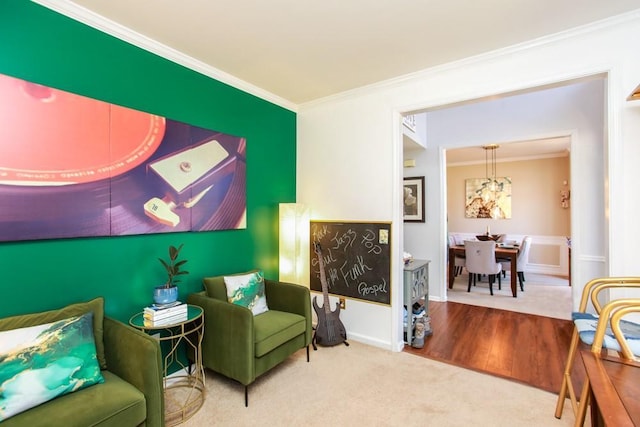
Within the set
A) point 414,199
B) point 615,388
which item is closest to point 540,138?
point 414,199

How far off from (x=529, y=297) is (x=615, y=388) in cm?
443

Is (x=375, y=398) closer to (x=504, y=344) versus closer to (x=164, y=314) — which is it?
(x=164, y=314)

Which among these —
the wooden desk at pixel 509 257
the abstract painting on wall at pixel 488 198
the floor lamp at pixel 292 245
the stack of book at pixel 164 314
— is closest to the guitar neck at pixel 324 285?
the floor lamp at pixel 292 245

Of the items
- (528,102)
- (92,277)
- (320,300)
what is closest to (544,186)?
(528,102)

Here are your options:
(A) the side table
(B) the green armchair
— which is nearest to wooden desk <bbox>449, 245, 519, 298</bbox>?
(B) the green armchair

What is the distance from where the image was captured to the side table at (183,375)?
76.7 inches

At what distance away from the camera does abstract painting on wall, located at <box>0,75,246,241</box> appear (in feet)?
5.49

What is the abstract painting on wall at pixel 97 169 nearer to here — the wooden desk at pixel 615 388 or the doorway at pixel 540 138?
the doorway at pixel 540 138

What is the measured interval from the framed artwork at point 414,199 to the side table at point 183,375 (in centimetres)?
374

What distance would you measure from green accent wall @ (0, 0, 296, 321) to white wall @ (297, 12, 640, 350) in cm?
69

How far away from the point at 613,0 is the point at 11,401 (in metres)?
3.80

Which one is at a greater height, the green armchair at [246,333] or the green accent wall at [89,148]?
the green accent wall at [89,148]

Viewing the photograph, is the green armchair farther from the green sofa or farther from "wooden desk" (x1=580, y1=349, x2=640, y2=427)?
"wooden desk" (x1=580, y1=349, x2=640, y2=427)

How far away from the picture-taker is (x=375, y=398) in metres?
2.15
